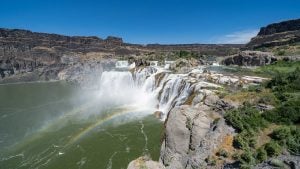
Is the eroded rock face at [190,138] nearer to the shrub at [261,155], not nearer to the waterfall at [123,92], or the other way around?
the shrub at [261,155]

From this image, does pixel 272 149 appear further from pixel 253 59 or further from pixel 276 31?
pixel 276 31

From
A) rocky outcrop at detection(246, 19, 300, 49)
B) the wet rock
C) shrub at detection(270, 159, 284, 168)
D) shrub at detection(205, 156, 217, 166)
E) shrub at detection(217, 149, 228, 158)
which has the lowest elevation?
the wet rock

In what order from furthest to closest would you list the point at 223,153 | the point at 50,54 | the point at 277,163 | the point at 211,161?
the point at 50,54 < the point at 223,153 < the point at 211,161 < the point at 277,163

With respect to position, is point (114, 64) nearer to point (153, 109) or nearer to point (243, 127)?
point (153, 109)

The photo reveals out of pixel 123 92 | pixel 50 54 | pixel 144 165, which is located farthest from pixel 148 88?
pixel 50 54

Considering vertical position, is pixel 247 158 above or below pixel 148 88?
above

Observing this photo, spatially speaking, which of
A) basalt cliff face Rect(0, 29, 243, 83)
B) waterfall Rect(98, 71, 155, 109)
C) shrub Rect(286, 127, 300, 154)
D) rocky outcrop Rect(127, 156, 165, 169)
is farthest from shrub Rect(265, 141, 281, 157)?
basalt cliff face Rect(0, 29, 243, 83)

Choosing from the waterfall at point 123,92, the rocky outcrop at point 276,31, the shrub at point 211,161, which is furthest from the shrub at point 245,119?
the rocky outcrop at point 276,31

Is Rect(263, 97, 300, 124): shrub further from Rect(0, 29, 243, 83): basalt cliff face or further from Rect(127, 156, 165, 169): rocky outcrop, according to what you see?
Rect(0, 29, 243, 83): basalt cliff face
